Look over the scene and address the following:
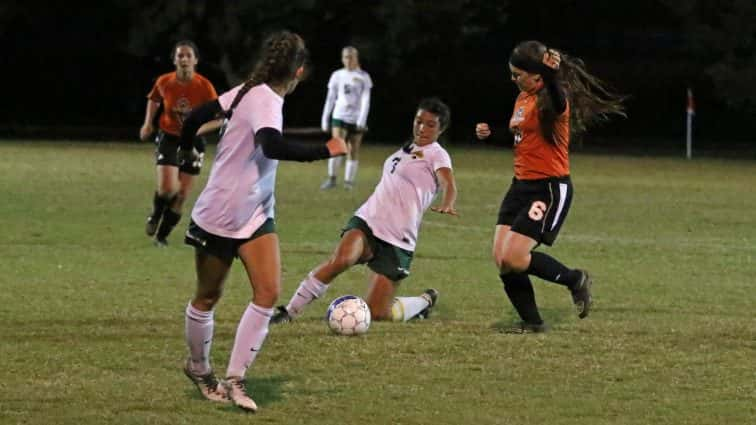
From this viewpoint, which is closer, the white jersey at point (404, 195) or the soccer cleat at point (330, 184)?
the white jersey at point (404, 195)

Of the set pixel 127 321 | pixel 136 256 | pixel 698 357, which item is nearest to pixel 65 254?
pixel 136 256

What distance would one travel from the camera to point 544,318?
35.8 feet

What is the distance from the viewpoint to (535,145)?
10141 mm

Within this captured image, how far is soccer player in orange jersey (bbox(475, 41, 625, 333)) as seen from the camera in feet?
32.9

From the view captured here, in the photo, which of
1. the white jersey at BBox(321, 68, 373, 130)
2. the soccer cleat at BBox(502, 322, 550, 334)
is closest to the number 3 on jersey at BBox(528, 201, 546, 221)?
the soccer cleat at BBox(502, 322, 550, 334)

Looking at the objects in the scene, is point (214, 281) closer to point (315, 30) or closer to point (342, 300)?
point (342, 300)

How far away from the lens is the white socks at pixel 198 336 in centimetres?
773

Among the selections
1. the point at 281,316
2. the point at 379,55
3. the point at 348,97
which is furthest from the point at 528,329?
the point at 379,55

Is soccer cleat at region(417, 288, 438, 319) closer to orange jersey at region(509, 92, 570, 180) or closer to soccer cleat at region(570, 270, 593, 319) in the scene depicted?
soccer cleat at region(570, 270, 593, 319)

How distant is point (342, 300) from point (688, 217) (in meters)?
10.9

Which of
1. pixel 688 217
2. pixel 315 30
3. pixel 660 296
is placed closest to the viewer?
pixel 660 296

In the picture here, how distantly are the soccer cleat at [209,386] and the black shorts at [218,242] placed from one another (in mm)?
620

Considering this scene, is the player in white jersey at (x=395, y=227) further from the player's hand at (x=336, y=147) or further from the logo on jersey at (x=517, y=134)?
the player's hand at (x=336, y=147)

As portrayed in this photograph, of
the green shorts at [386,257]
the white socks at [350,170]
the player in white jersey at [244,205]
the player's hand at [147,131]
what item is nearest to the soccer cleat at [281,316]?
the green shorts at [386,257]
